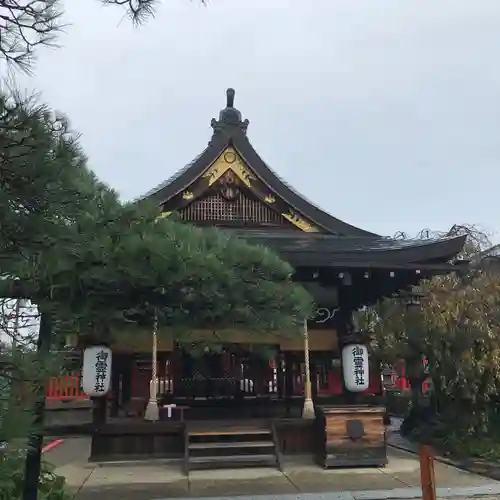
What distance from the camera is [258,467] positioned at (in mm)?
8289

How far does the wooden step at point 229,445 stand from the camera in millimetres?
8430

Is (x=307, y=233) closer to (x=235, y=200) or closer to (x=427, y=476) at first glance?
(x=235, y=200)

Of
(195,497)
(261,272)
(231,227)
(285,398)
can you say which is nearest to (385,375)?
(285,398)

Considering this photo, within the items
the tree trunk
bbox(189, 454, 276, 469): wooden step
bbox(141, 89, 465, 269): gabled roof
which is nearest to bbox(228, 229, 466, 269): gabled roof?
bbox(141, 89, 465, 269): gabled roof

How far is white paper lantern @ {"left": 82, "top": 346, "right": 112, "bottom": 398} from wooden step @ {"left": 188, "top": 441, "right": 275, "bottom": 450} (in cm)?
173

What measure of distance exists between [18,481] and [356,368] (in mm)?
5880

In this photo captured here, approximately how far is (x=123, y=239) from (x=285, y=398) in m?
8.14

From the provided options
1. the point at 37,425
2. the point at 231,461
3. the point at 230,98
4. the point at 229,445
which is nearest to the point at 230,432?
the point at 229,445

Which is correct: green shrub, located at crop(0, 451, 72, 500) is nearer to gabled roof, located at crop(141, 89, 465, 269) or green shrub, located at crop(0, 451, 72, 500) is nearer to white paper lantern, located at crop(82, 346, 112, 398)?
white paper lantern, located at crop(82, 346, 112, 398)

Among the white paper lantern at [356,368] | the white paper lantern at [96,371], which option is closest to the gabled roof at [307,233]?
the white paper lantern at [356,368]

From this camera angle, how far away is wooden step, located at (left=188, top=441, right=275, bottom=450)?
8.43 meters

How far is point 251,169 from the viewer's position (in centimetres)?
1051

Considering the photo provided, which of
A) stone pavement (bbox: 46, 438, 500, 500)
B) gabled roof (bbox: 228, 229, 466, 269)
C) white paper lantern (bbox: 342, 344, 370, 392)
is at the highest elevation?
gabled roof (bbox: 228, 229, 466, 269)

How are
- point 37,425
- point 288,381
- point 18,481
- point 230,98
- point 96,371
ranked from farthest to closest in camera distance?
point 230,98 → point 288,381 → point 96,371 → point 18,481 → point 37,425
